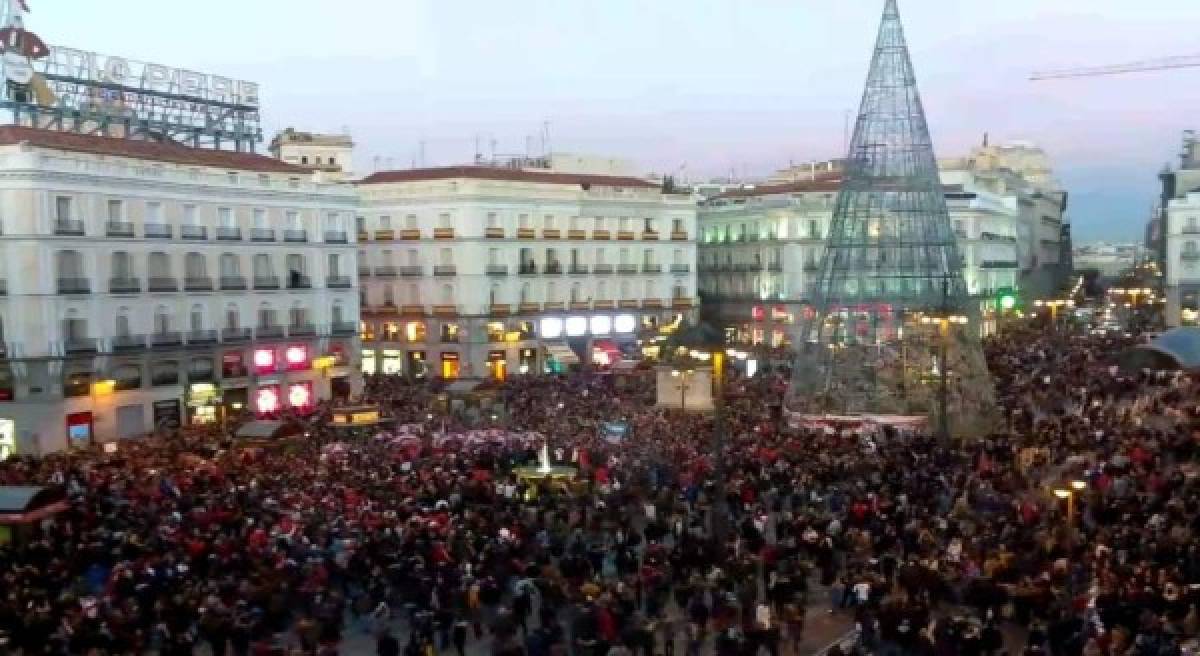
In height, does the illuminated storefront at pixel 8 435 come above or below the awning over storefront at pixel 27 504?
below

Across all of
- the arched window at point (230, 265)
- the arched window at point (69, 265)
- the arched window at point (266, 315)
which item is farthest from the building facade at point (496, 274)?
the arched window at point (69, 265)

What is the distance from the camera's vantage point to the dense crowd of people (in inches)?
653

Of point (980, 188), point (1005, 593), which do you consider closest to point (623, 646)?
point (1005, 593)

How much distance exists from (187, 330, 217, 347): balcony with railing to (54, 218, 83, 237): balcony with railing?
21.5 feet

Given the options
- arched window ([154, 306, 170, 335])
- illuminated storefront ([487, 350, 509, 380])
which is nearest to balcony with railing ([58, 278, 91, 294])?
arched window ([154, 306, 170, 335])

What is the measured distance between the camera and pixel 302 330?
53.7 m

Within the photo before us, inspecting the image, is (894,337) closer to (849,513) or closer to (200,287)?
(849,513)

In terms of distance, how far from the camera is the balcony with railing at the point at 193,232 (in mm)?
47750

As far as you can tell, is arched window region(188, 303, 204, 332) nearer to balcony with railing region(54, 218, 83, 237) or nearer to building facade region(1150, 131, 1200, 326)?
balcony with railing region(54, 218, 83, 237)

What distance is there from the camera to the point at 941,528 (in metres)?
21.6

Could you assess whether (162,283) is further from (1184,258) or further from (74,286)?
(1184,258)

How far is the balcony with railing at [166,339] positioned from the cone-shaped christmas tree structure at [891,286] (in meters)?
24.4

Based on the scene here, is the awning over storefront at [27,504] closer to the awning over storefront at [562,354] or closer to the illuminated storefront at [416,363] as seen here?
the illuminated storefront at [416,363]

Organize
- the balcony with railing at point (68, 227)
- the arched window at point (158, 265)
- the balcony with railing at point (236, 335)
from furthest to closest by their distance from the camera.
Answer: the balcony with railing at point (236, 335)
the arched window at point (158, 265)
the balcony with railing at point (68, 227)
